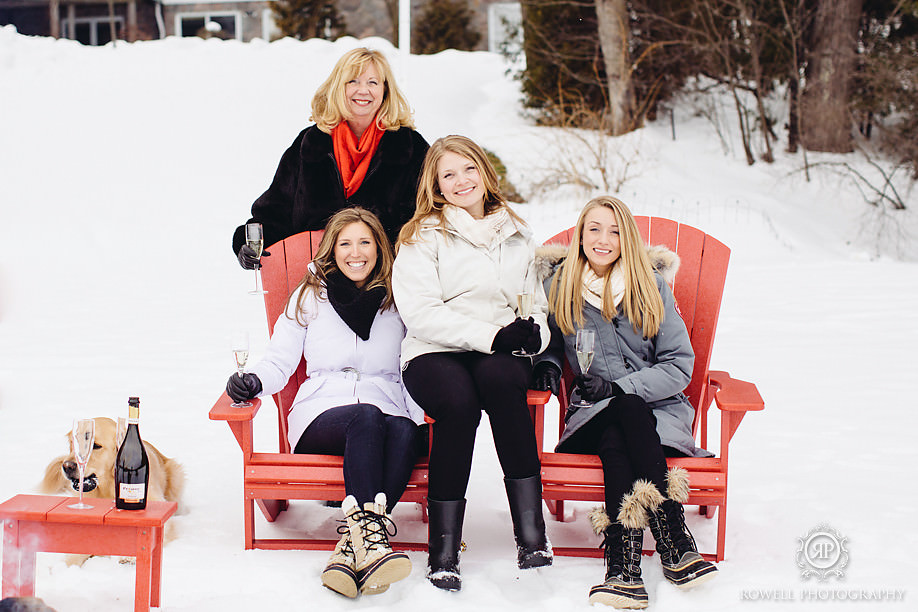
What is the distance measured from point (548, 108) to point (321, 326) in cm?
878

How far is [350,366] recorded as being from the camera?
284 cm

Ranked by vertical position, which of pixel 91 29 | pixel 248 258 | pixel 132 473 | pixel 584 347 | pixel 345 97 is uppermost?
pixel 91 29

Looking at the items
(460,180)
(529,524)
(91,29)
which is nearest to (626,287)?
(460,180)

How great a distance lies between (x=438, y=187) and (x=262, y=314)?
3831 mm

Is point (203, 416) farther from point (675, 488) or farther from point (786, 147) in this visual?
point (786, 147)

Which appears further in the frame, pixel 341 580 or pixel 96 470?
pixel 96 470

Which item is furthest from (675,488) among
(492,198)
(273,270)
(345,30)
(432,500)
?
(345,30)

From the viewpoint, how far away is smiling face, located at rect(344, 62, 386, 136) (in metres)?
3.04

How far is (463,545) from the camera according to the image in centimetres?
263

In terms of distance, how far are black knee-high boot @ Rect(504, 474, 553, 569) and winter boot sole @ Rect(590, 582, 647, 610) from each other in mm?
189

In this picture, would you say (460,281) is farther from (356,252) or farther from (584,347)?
(584,347)

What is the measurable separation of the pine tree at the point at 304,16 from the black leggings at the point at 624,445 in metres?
13.0

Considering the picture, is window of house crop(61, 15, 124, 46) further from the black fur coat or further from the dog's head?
the dog's head

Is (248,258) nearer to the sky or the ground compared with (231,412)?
nearer to the sky
